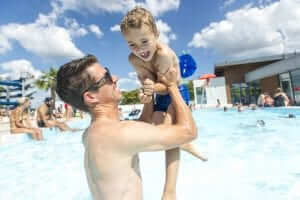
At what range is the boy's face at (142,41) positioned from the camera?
1.77 metres

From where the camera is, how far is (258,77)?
70.6ft

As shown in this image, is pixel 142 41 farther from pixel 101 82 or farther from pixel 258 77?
pixel 258 77

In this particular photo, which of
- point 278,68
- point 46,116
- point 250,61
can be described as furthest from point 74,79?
point 250,61

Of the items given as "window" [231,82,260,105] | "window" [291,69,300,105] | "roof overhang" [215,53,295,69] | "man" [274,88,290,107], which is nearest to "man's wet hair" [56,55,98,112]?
"man" [274,88,290,107]

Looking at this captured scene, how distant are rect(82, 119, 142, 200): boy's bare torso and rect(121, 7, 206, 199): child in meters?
0.44

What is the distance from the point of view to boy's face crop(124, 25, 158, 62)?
177 centimetres

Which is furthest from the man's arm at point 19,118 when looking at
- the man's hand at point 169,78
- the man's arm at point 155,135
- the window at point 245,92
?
the window at point 245,92

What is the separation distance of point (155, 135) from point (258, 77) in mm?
22878

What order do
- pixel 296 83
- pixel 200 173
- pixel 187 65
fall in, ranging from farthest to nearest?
1. pixel 296 83
2. pixel 200 173
3. pixel 187 65

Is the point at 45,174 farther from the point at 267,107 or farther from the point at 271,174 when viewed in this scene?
the point at 267,107

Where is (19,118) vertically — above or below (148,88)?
below

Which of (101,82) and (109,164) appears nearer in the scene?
(109,164)

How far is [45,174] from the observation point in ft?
16.9

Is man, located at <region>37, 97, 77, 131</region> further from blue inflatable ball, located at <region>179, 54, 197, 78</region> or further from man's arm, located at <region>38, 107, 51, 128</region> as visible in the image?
blue inflatable ball, located at <region>179, 54, 197, 78</region>
